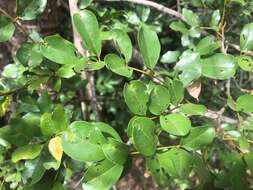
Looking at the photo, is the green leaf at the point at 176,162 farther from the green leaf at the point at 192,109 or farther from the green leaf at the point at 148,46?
the green leaf at the point at 148,46

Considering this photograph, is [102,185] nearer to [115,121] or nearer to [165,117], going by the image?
[165,117]

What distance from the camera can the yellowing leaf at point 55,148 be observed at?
77 cm

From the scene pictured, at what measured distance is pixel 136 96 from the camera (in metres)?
0.75

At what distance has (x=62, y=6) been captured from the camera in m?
1.57

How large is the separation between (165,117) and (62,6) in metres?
0.95

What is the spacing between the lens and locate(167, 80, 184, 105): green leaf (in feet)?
2.54

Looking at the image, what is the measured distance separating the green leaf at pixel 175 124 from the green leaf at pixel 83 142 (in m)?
0.11

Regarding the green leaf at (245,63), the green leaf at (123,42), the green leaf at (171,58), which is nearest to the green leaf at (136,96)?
the green leaf at (123,42)

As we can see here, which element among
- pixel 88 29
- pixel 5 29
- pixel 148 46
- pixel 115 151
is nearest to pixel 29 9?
pixel 5 29

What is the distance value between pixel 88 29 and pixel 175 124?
0.83 feet

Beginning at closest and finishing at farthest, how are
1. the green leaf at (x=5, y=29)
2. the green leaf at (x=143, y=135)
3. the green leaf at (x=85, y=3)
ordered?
the green leaf at (x=143, y=135), the green leaf at (x=5, y=29), the green leaf at (x=85, y=3)

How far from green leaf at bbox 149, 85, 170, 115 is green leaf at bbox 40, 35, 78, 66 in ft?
0.63

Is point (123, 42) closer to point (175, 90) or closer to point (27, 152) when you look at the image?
point (175, 90)

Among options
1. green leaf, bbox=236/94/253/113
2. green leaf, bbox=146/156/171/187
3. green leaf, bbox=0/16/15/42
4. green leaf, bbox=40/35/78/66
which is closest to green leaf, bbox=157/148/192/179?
green leaf, bbox=146/156/171/187
